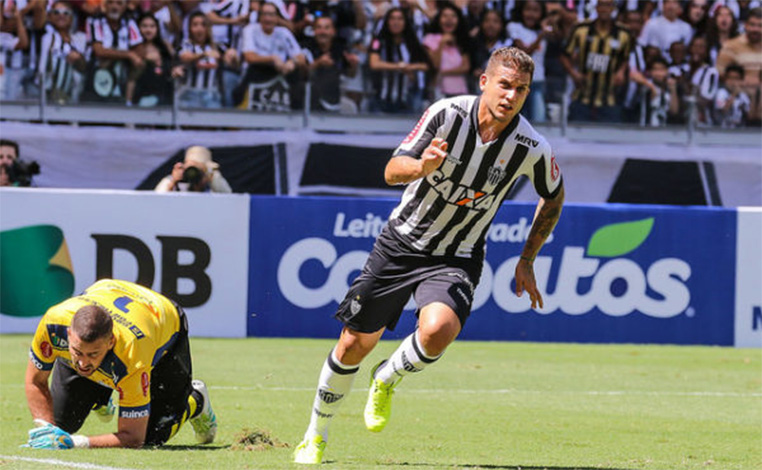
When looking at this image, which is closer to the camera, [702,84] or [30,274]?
[30,274]

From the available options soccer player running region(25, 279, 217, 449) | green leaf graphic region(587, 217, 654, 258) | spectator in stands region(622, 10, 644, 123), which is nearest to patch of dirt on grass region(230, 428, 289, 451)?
soccer player running region(25, 279, 217, 449)

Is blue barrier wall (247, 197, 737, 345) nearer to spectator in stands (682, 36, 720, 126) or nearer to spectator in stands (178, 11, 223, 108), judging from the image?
spectator in stands (178, 11, 223, 108)

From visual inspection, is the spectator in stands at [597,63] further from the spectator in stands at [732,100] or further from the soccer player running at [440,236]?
the soccer player running at [440,236]

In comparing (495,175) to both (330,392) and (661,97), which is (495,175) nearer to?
(330,392)

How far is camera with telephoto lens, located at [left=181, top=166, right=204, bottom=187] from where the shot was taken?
16.5 m

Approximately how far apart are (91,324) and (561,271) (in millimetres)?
9662

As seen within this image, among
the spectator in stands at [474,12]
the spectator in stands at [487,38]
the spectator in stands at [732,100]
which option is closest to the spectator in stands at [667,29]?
the spectator in stands at [732,100]

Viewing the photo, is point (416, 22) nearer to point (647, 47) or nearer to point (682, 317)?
point (647, 47)

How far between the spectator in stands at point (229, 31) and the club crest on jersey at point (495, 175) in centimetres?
1138

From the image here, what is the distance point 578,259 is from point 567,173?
446 centimetres

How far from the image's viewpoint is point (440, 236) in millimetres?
7332

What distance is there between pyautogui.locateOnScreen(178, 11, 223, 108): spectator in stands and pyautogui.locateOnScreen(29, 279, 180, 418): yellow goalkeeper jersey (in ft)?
34.8

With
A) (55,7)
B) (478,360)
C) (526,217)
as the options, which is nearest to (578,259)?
(526,217)

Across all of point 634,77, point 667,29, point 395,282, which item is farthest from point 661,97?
point 395,282
